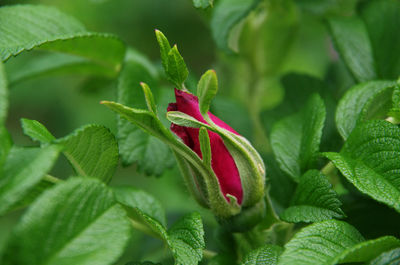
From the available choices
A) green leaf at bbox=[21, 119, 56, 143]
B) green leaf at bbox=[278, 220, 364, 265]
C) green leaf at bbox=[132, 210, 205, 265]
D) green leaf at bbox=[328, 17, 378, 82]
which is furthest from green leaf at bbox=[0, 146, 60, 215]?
green leaf at bbox=[328, 17, 378, 82]

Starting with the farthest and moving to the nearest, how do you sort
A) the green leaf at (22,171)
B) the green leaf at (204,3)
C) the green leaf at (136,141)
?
the green leaf at (136,141) < the green leaf at (204,3) < the green leaf at (22,171)

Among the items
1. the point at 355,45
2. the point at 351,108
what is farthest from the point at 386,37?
the point at 351,108

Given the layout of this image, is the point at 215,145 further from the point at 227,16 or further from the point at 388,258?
the point at 227,16

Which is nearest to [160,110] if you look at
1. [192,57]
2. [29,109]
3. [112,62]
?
[112,62]

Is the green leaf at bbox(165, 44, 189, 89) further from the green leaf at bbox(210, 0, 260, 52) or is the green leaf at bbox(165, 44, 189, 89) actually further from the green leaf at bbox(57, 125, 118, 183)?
→ the green leaf at bbox(210, 0, 260, 52)

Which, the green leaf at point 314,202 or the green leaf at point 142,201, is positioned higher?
the green leaf at point 314,202

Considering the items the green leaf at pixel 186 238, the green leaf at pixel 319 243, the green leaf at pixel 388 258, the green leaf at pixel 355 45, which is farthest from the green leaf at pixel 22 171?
the green leaf at pixel 355 45

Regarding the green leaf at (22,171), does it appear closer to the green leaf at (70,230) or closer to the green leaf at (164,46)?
the green leaf at (70,230)

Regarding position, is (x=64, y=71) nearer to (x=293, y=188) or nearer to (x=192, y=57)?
(x=293, y=188)
